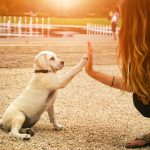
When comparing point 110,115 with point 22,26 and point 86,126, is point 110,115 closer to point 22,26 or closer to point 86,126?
point 86,126

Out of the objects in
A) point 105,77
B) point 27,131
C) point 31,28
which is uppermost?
point 105,77

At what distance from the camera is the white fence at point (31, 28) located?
96.1 feet

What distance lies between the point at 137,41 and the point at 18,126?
4.95ft

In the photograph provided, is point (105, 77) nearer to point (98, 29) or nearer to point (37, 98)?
point (37, 98)

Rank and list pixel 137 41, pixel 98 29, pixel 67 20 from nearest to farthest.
Answer: 1. pixel 137 41
2. pixel 98 29
3. pixel 67 20

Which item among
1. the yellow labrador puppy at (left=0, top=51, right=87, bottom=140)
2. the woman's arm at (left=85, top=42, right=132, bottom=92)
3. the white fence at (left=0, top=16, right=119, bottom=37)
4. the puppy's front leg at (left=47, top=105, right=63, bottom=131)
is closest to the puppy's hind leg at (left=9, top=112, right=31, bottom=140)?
the yellow labrador puppy at (left=0, top=51, right=87, bottom=140)

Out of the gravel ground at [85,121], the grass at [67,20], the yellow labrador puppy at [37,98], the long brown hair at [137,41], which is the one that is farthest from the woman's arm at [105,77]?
the grass at [67,20]

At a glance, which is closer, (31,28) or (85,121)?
(85,121)

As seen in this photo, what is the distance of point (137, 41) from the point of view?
458 centimetres

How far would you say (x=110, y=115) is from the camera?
673 cm

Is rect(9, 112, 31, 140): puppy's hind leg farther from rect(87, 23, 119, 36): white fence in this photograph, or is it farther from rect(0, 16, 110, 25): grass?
rect(87, 23, 119, 36): white fence

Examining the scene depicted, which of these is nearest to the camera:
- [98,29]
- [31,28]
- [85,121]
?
[85,121]

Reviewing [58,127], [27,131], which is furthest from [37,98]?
[58,127]

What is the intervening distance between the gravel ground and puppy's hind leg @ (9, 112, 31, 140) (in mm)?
60
